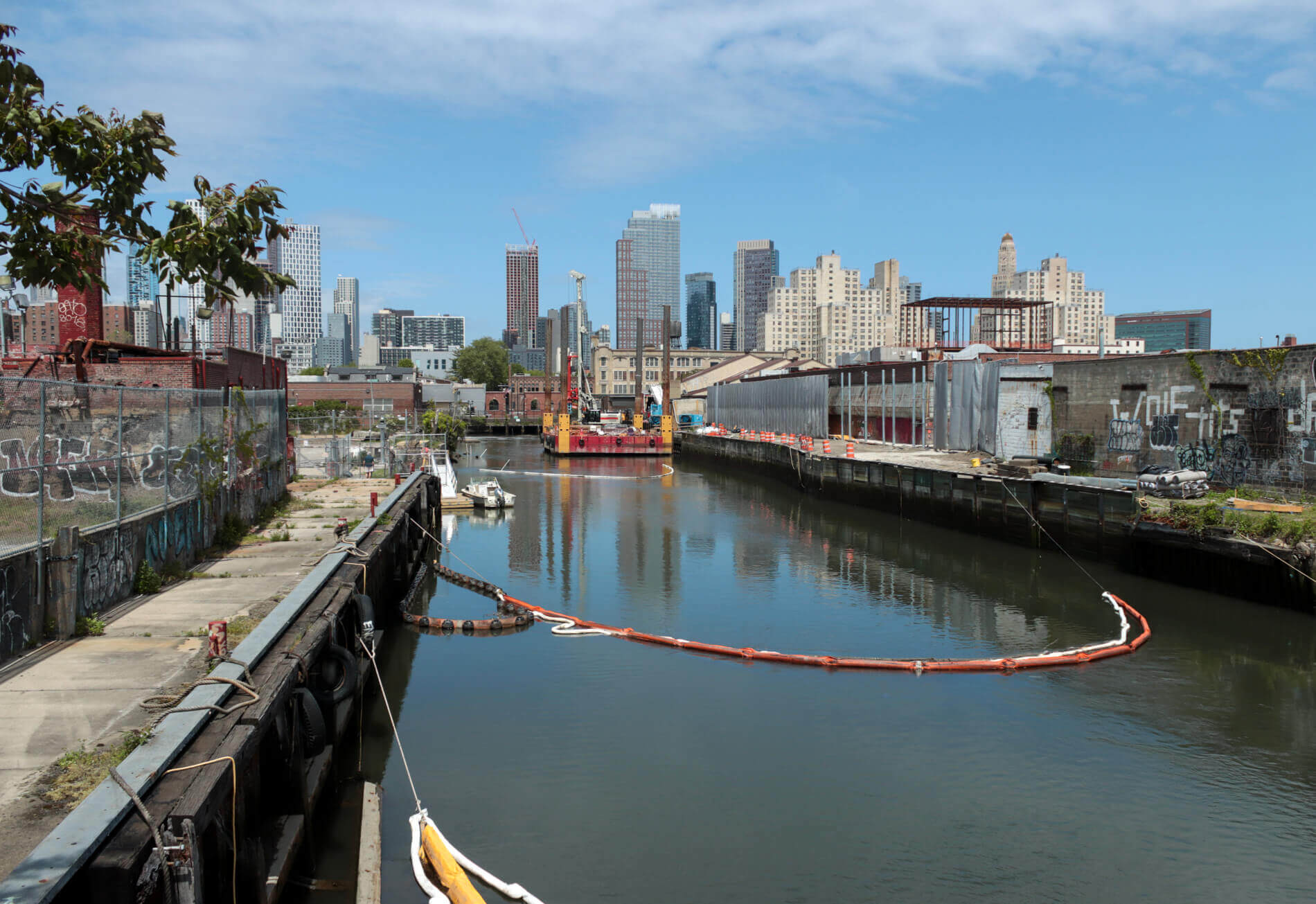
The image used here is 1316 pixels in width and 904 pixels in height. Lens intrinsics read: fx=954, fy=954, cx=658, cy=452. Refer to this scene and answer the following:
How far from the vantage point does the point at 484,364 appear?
184 metres

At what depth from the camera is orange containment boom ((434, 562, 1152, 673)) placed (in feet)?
55.4

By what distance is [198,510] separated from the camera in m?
16.3

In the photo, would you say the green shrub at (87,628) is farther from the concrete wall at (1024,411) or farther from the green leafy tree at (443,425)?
the green leafy tree at (443,425)

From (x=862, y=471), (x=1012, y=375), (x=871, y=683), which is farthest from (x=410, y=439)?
(x=871, y=683)

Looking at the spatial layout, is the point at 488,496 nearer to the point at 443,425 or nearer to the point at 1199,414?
the point at 1199,414

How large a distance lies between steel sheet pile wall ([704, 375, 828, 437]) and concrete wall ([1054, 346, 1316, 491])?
2851cm

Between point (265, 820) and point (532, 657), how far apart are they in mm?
9120

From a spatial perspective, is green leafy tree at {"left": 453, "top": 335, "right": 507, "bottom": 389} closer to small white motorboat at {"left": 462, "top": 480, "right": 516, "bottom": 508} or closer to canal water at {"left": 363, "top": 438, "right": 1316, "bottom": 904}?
small white motorboat at {"left": 462, "top": 480, "right": 516, "bottom": 508}

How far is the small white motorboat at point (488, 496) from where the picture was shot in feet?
134

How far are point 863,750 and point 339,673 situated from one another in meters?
7.02

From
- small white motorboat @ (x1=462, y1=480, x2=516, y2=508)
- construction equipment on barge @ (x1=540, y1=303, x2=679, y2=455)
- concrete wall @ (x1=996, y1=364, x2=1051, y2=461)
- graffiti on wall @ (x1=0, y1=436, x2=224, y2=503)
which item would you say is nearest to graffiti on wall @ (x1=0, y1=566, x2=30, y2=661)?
graffiti on wall @ (x1=0, y1=436, x2=224, y2=503)

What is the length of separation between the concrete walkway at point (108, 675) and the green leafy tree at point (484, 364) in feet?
556

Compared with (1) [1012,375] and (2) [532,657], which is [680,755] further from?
(1) [1012,375]

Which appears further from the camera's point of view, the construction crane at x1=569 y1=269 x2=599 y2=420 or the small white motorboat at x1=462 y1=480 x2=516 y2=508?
the construction crane at x1=569 y1=269 x2=599 y2=420
